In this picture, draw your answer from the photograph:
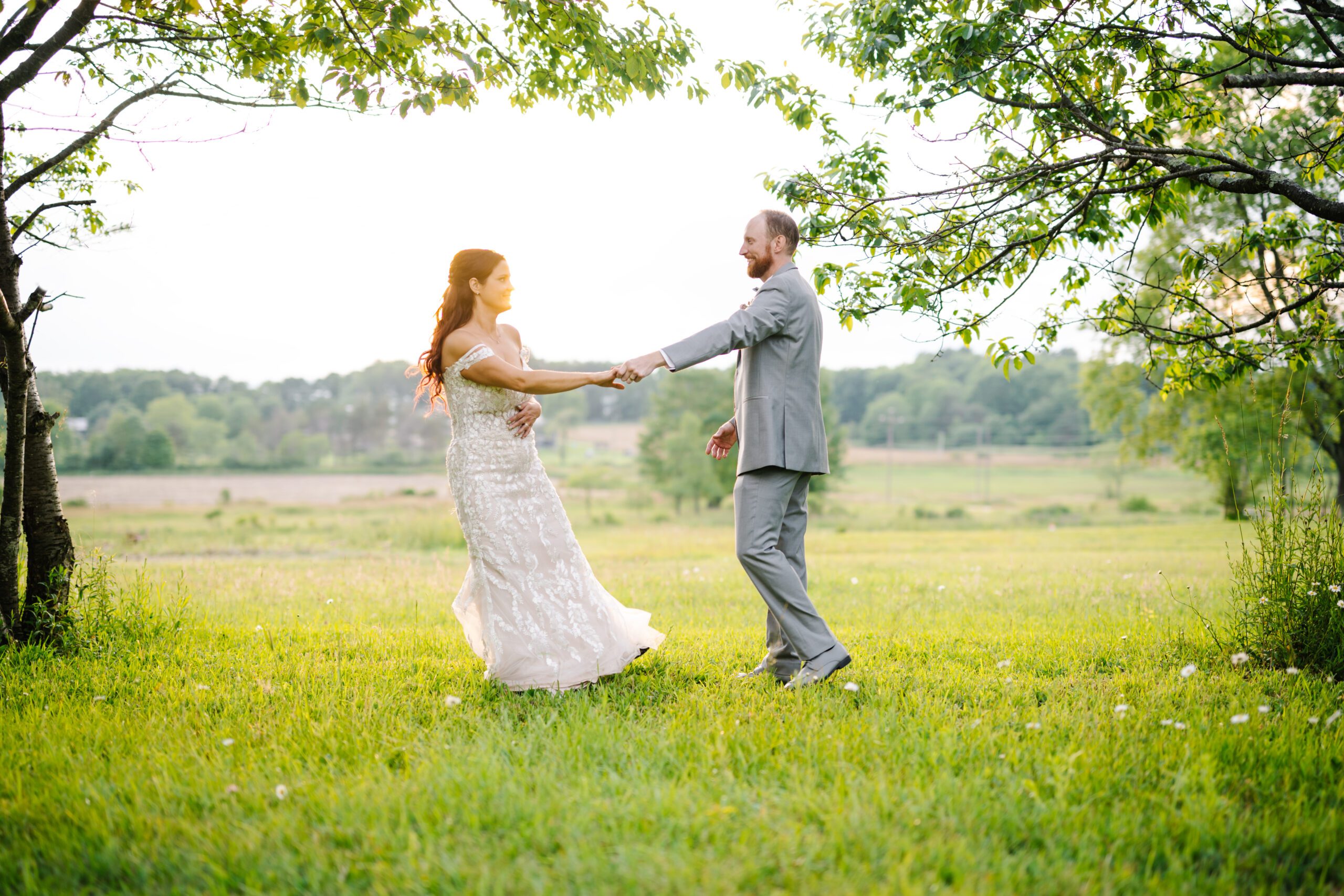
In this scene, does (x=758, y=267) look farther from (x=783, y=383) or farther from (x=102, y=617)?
(x=102, y=617)

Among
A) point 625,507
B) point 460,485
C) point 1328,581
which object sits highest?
point 460,485

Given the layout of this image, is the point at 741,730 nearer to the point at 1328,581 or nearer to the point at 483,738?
the point at 483,738

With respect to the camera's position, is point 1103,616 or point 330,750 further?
point 1103,616

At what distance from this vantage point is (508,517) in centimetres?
471

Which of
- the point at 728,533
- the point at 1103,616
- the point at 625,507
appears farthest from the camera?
the point at 625,507

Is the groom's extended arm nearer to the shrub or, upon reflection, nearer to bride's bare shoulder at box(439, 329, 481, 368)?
bride's bare shoulder at box(439, 329, 481, 368)

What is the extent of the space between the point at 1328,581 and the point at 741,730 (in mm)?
3857

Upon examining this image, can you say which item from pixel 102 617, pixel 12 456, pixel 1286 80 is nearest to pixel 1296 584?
pixel 1286 80

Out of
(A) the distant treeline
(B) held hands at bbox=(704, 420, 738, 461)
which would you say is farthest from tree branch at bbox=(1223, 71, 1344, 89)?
(A) the distant treeline

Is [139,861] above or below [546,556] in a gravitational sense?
below

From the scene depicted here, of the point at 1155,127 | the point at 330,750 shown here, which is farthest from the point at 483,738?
the point at 1155,127

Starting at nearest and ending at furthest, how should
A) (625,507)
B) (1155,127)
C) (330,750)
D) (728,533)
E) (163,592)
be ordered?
(330,750), (1155,127), (163,592), (728,533), (625,507)

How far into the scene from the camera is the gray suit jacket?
451 centimetres

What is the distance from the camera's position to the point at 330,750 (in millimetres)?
3598
